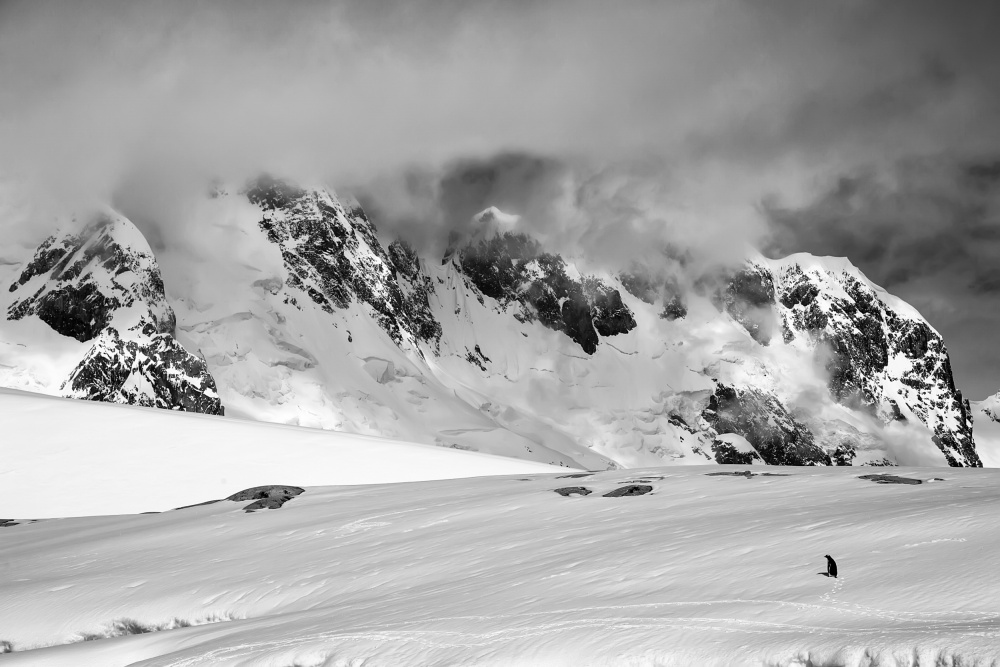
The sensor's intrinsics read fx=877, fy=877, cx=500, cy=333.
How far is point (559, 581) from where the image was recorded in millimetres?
13828

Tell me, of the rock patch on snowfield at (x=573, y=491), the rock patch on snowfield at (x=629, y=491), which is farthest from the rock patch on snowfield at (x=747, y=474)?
the rock patch on snowfield at (x=573, y=491)

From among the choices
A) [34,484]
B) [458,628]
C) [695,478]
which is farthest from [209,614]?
[34,484]

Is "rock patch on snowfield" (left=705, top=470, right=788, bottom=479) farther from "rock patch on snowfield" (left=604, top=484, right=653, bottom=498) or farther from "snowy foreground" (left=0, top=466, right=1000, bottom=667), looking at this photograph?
"rock patch on snowfield" (left=604, top=484, right=653, bottom=498)

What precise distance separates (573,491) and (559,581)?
970 cm

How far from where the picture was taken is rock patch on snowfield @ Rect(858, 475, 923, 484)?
20.4 m

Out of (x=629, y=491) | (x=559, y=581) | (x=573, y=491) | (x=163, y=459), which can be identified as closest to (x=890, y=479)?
(x=629, y=491)

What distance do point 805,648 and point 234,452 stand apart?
34.7 metres

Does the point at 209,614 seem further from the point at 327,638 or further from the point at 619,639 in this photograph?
the point at 619,639

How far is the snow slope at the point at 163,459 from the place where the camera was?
35469 mm

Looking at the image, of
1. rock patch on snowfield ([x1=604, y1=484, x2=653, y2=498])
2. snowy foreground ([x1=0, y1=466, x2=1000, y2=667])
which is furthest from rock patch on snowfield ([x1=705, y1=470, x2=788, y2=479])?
rock patch on snowfield ([x1=604, y1=484, x2=653, y2=498])

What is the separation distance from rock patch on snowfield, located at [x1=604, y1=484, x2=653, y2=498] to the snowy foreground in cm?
40

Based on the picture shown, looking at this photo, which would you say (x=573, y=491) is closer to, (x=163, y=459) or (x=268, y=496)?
(x=268, y=496)

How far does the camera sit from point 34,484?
3612 centimetres

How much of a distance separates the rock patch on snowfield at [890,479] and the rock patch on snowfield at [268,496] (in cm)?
1659
